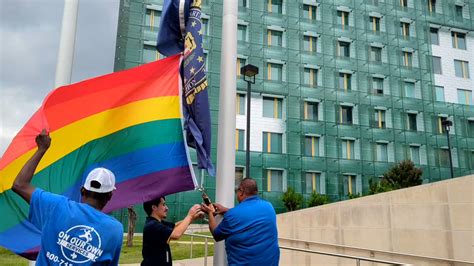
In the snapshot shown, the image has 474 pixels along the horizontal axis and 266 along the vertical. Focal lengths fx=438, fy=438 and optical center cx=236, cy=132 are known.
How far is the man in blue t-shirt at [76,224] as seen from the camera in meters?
Answer: 2.61

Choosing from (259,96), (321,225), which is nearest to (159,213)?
(321,225)

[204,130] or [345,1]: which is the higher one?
[345,1]

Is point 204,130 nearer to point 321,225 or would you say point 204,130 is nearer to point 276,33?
point 321,225

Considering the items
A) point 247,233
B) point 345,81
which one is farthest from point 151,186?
point 345,81

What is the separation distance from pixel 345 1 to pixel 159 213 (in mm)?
42372

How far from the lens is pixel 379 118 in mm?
40562

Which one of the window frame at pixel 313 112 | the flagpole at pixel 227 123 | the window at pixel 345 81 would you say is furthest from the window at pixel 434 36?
the flagpole at pixel 227 123

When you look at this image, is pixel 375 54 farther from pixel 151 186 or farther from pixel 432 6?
pixel 151 186

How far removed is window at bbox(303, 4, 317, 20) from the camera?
41.2m

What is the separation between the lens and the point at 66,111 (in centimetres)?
460

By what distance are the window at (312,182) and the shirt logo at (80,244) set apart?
117 feet

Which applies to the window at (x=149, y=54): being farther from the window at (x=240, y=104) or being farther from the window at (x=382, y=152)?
the window at (x=382, y=152)

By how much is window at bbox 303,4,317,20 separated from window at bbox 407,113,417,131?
13.0 m

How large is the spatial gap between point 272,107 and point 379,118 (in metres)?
10.4
